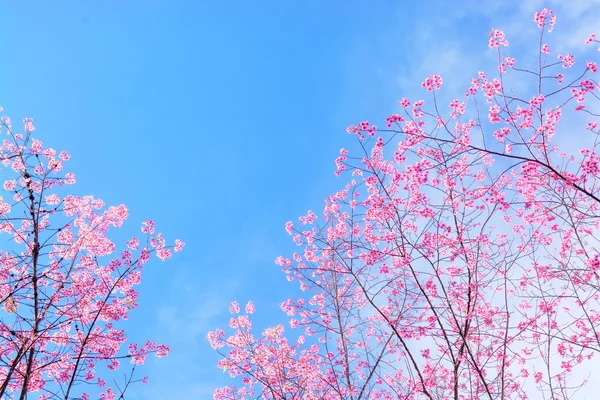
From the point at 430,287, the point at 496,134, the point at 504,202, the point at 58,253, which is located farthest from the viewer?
the point at 58,253

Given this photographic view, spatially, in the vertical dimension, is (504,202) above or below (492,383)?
above

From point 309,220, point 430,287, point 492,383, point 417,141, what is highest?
point 309,220

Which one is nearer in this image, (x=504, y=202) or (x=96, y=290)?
(x=504, y=202)

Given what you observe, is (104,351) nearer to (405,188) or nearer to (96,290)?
(96,290)

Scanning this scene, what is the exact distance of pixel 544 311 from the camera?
27.8 feet

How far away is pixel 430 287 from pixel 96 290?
634 cm

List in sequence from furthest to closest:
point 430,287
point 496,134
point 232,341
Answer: point 232,341
point 430,287
point 496,134

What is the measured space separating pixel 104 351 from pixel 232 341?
3.81 metres

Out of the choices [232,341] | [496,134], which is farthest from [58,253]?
[496,134]

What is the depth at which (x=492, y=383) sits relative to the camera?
7.63 m

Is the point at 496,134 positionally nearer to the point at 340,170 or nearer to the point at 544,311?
the point at 340,170

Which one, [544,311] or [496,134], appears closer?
[496,134]

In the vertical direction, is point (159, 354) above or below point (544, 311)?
above

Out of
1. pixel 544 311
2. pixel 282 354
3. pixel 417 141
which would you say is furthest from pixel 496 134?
pixel 282 354
